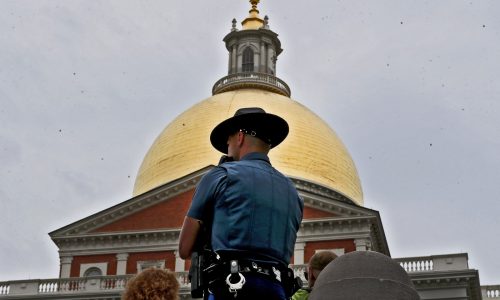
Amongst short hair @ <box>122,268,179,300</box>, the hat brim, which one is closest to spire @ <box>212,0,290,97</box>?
short hair @ <box>122,268,179,300</box>

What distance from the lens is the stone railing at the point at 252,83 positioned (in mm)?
57312

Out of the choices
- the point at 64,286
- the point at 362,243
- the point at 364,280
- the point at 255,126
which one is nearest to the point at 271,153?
the point at 362,243

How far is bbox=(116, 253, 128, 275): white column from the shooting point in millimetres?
46469

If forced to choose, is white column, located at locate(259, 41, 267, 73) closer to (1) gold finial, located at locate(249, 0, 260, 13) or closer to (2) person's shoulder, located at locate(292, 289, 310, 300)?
(1) gold finial, located at locate(249, 0, 260, 13)

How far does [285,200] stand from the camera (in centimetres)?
632

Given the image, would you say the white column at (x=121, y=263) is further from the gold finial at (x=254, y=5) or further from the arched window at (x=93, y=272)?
the gold finial at (x=254, y=5)

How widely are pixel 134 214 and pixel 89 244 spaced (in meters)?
2.46

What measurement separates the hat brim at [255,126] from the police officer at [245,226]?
0.05m

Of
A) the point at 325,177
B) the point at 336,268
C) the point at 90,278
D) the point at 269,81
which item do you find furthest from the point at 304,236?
the point at 336,268

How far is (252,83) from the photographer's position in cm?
5734

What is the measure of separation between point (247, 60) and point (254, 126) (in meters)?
54.5

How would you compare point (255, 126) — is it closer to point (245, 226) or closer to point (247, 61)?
point (245, 226)

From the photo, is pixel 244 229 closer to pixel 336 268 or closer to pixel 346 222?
pixel 336 268

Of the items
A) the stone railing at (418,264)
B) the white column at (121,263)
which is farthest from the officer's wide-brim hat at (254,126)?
the white column at (121,263)
